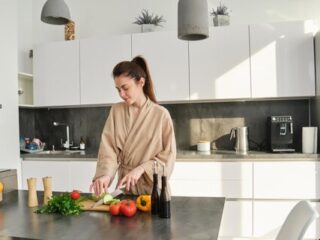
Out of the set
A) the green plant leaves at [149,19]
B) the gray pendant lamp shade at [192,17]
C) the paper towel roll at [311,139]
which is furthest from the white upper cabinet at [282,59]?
the gray pendant lamp shade at [192,17]

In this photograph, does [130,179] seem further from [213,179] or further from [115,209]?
[213,179]

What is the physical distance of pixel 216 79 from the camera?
3229 millimetres

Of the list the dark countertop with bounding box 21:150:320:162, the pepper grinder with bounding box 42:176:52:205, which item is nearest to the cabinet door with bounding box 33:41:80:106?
the dark countertop with bounding box 21:150:320:162

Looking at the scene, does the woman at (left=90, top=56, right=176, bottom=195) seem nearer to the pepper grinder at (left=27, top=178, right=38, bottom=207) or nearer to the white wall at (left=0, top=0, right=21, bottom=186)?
the pepper grinder at (left=27, top=178, right=38, bottom=207)

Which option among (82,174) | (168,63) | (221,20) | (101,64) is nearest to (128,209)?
(82,174)

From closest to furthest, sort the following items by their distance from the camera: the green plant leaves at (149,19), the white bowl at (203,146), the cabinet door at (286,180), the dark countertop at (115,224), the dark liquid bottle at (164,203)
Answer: the dark countertop at (115,224)
the dark liquid bottle at (164,203)
the cabinet door at (286,180)
the white bowl at (203,146)
the green plant leaves at (149,19)

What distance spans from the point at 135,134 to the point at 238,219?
1.72 meters

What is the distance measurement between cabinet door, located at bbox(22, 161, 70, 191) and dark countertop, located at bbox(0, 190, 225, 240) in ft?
5.89

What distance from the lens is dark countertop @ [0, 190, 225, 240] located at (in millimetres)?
1173

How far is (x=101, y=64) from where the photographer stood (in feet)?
11.4

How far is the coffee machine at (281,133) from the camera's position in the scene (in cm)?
313

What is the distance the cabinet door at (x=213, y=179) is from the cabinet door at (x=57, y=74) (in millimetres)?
1409

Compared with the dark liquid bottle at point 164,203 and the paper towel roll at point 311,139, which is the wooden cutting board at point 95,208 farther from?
the paper towel roll at point 311,139

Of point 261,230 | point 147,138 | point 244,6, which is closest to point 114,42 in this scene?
point 244,6
